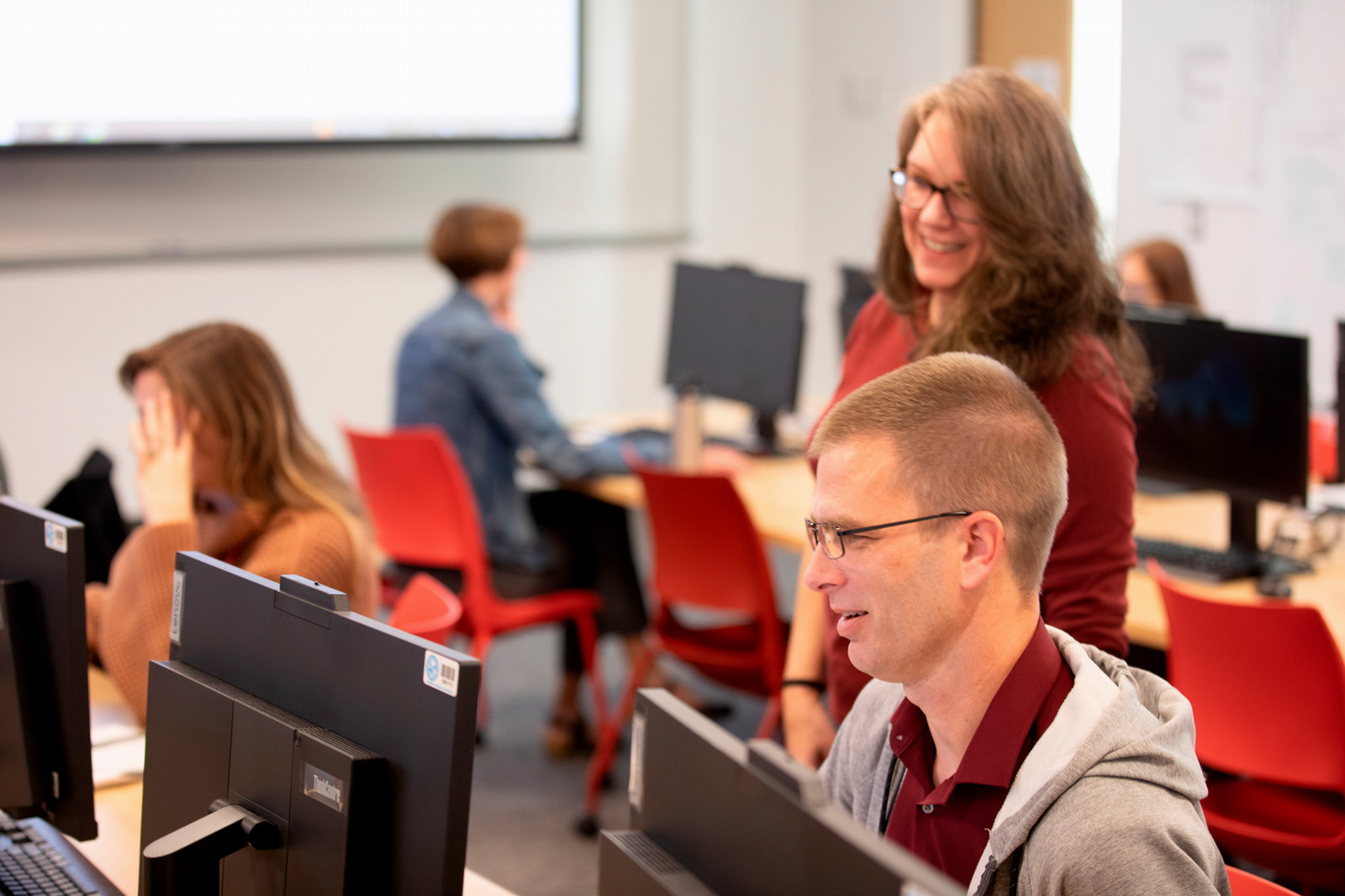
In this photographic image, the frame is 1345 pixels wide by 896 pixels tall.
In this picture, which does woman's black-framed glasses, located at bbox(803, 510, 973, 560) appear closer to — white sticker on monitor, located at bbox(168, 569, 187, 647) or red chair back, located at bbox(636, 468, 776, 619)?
white sticker on monitor, located at bbox(168, 569, 187, 647)

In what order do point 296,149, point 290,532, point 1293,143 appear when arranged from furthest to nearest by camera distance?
point 296,149, point 1293,143, point 290,532

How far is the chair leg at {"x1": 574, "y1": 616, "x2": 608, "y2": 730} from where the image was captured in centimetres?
363

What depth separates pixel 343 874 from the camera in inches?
43.9

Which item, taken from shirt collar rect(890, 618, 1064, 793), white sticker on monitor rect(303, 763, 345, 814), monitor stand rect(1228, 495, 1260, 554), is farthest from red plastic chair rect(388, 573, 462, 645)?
monitor stand rect(1228, 495, 1260, 554)

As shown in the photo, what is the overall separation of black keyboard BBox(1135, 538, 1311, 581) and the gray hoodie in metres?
1.63

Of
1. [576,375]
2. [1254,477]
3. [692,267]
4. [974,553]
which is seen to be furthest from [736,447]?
[974,553]

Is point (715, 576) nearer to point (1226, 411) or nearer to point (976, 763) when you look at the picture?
point (1226, 411)

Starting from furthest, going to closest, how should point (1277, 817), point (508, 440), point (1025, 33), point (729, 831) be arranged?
point (1025, 33) < point (508, 440) < point (1277, 817) < point (729, 831)

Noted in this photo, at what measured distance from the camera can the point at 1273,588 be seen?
8.80ft

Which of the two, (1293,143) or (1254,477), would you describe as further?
(1293,143)

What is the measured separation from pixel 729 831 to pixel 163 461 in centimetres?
154

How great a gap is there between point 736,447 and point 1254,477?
158 centimetres

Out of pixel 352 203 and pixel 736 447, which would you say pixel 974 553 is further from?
pixel 352 203

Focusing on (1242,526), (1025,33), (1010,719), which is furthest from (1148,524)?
(1025,33)
